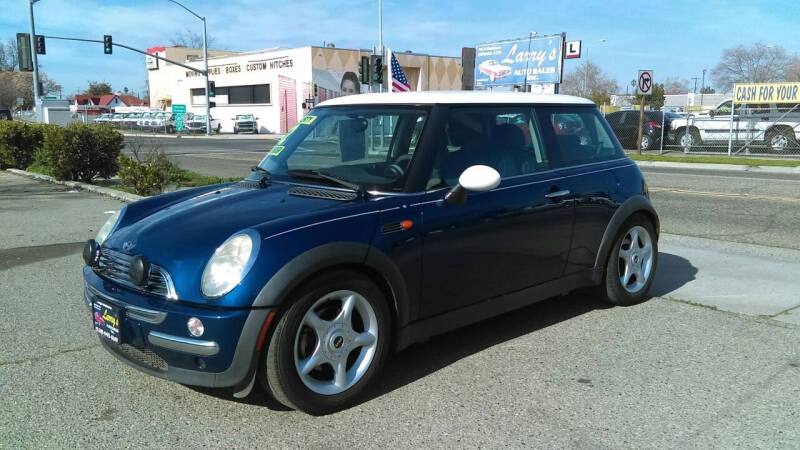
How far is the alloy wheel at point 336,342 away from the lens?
129 inches

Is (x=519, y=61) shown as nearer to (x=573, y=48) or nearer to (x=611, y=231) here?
(x=573, y=48)

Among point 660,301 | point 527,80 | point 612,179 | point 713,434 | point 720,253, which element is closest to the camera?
point 713,434

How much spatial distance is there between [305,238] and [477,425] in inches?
49.3

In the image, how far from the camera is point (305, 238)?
3.19 meters

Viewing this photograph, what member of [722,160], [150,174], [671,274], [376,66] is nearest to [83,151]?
[150,174]

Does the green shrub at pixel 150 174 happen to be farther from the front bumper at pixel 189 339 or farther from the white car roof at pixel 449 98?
the front bumper at pixel 189 339

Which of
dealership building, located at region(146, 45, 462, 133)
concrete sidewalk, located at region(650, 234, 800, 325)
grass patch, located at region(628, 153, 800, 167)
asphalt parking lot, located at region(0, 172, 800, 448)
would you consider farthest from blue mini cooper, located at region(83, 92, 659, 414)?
dealership building, located at region(146, 45, 462, 133)

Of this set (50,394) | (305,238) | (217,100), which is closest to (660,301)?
(305,238)

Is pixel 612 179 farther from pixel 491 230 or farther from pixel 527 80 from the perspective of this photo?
pixel 527 80

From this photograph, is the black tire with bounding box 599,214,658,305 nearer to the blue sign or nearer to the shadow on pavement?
the shadow on pavement

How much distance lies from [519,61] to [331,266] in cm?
3361

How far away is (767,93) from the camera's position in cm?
2127

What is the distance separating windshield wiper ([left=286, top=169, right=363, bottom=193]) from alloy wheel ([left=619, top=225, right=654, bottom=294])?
237cm

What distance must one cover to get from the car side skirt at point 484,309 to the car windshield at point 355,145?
0.81 meters
